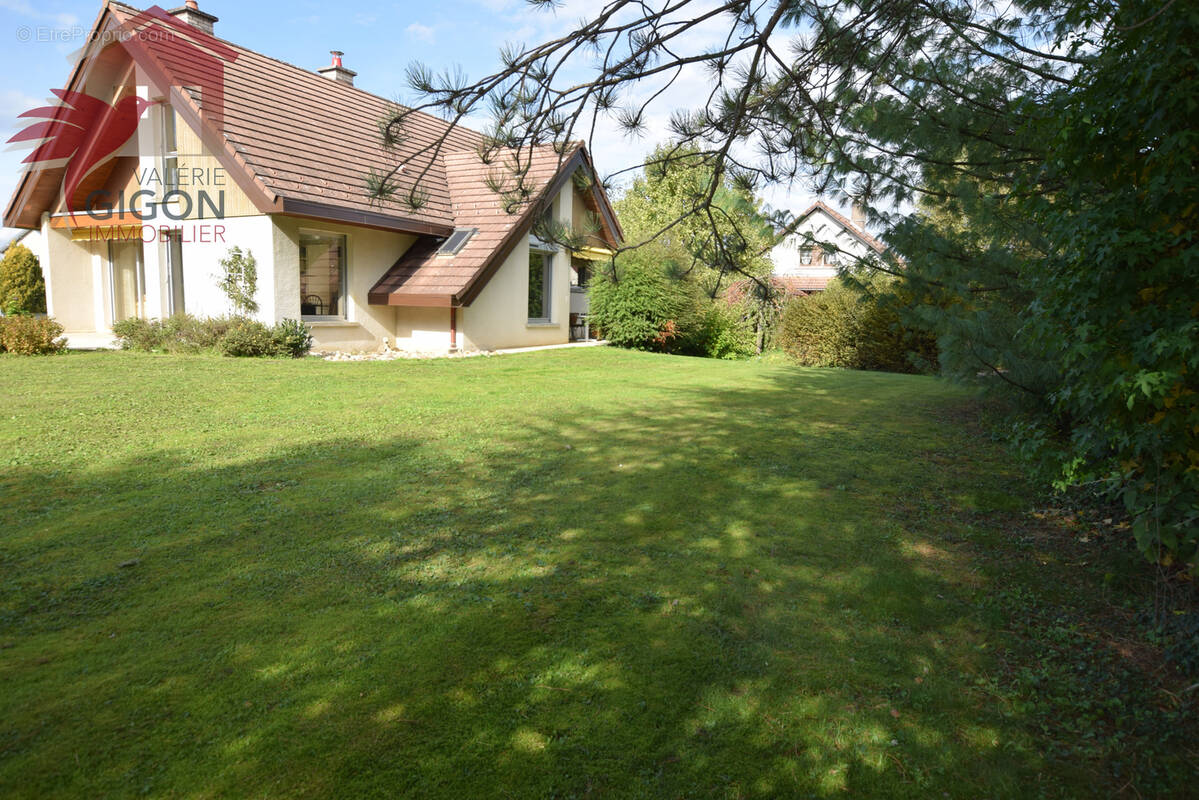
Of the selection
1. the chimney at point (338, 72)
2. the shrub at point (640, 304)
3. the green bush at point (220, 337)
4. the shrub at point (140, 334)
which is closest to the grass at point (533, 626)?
the green bush at point (220, 337)

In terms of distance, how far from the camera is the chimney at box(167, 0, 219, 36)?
52.2ft

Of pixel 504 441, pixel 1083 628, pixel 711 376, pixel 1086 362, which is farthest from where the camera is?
pixel 711 376

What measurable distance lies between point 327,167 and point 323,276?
90.1 inches

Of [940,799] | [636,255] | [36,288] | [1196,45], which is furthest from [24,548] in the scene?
[36,288]

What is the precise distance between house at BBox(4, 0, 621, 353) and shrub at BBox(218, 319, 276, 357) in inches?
28.1

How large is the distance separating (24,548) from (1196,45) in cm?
618

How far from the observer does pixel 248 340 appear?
1261 centimetres

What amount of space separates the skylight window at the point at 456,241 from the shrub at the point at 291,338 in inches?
146

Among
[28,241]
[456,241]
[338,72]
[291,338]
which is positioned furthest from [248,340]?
[28,241]

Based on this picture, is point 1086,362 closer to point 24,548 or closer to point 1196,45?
point 1196,45

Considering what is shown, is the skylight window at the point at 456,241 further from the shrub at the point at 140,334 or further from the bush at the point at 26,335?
the bush at the point at 26,335

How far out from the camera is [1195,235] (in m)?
2.73

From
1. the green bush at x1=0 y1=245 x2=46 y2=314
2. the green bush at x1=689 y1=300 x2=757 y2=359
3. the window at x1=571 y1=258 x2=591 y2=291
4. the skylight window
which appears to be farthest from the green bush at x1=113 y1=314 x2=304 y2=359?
the green bush at x1=689 y1=300 x2=757 y2=359

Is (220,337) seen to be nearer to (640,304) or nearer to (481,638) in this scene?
(640,304)
